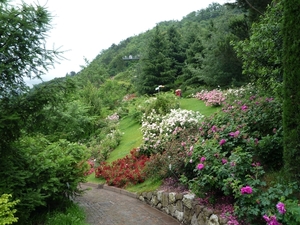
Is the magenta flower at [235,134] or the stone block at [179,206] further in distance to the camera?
the stone block at [179,206]

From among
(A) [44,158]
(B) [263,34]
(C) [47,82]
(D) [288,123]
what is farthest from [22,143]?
(B) [263,34]

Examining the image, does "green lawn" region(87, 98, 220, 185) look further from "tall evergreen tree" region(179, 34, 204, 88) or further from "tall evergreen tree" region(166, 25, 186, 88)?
"tall evergreen tree" region(166, 25, 186, 88)

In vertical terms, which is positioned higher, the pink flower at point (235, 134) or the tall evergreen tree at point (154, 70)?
the tall evergreen tree at point (154, 70)

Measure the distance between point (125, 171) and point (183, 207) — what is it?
11.0 ft

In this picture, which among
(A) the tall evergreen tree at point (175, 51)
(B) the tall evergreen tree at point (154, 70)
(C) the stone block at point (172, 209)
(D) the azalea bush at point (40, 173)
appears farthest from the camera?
(A) the tall evergreen tree at point (175, 51)

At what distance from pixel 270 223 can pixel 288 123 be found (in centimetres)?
138

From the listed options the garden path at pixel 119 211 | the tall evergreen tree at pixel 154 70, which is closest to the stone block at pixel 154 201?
the garden path at pixel 119 211

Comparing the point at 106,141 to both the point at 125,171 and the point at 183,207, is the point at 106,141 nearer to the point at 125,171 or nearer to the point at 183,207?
the point at 125,171

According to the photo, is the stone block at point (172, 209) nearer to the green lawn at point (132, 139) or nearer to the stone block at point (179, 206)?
the stone block at point (179, 206)

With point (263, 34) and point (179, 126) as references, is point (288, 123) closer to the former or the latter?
point (263, 34)

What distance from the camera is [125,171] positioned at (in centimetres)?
830

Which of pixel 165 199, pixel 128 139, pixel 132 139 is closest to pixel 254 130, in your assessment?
pixel 165 199

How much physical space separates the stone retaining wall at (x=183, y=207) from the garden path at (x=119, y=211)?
0.14 meters

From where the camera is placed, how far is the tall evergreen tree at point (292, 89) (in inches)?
141
